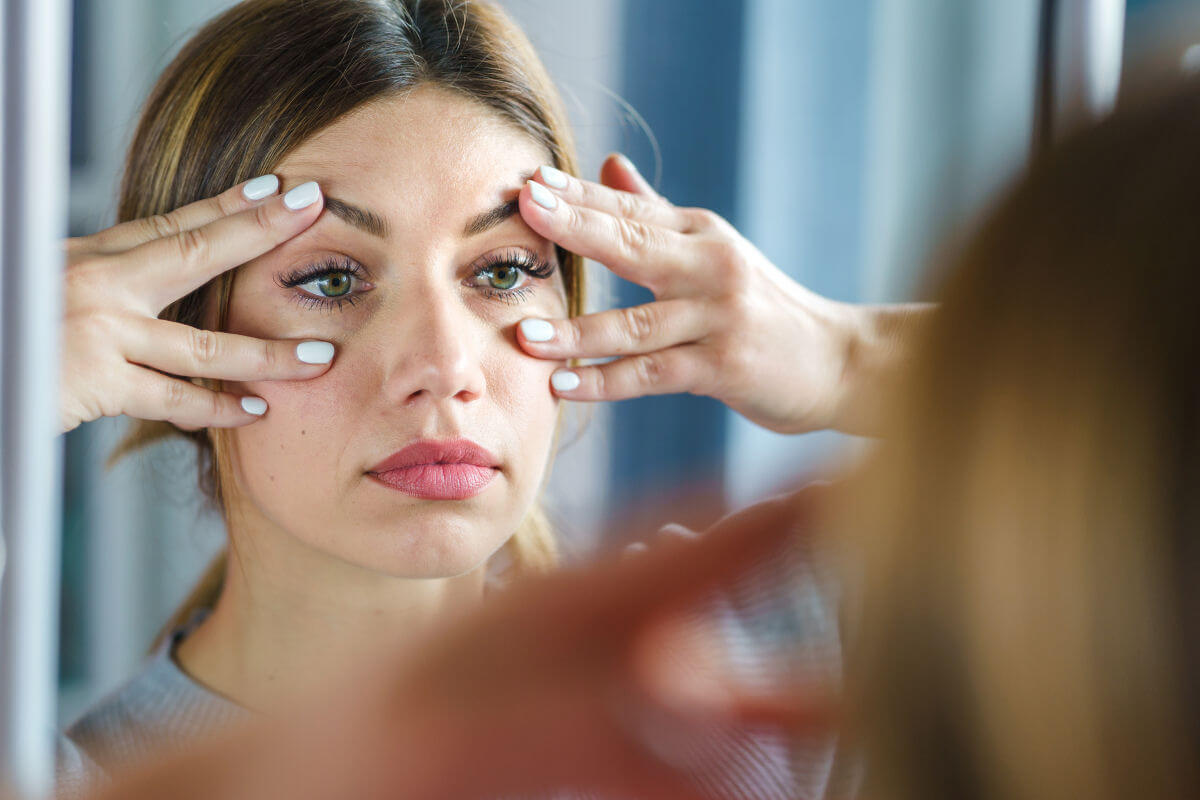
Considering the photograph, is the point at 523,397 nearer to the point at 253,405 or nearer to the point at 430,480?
the point at 430,480

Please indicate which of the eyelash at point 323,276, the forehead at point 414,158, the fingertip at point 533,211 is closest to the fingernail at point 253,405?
the eyelash at point 323,276

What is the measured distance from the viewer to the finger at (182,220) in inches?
38.7

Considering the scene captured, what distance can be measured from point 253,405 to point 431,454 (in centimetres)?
18

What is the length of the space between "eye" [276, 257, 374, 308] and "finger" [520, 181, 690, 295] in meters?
0.17

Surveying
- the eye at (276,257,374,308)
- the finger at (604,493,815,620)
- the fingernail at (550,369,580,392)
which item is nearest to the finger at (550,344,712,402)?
the fingernail at (550,369,580,392)

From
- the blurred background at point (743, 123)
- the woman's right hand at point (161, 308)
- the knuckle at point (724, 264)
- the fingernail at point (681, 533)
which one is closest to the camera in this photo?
the fingernail at point (681, 533)

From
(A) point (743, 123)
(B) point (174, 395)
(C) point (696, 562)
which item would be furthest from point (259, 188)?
(A) point (743, 123)

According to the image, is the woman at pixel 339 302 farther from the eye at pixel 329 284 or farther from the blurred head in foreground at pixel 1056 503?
the blurred head in foreground at pixel 1056 503

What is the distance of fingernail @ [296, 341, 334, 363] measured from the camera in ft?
Result: 3.24

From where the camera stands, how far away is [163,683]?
1164 millimetres

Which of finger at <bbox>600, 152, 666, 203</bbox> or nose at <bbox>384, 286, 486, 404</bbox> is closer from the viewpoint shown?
nose at <bbox>384, 286, 486, 404</bbox>

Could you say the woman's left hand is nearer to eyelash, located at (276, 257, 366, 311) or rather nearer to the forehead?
the forehead

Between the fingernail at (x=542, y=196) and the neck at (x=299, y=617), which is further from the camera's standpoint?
the neck at (x=299, y=617)

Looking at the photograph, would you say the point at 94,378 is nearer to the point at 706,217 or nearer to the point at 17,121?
the point at 17,121
